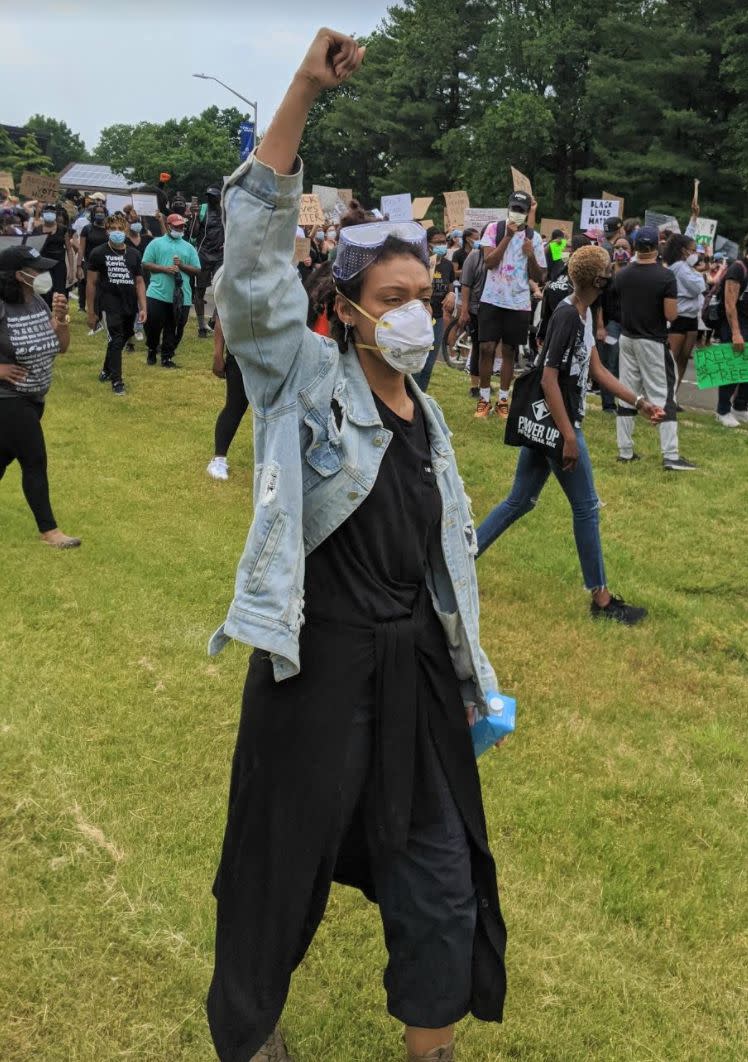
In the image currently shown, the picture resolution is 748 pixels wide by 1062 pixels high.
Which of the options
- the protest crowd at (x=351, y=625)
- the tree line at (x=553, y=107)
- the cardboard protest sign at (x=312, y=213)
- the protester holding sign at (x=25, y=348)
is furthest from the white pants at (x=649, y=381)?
the tree line at (x=553, y=107)

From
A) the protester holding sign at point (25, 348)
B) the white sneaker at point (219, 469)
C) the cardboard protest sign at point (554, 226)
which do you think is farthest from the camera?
the cardboard protest sign at point (554, 226)

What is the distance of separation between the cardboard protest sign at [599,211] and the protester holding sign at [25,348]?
1222 cm

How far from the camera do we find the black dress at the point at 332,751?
2.07m

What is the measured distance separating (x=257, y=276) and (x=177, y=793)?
2.36 m

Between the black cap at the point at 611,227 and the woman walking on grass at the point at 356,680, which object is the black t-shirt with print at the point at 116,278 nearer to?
the black cap at the point at 611,227

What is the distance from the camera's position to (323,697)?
2064 millimetres

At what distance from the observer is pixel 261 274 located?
186cm

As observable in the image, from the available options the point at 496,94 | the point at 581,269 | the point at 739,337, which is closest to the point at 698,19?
the point at 496,94

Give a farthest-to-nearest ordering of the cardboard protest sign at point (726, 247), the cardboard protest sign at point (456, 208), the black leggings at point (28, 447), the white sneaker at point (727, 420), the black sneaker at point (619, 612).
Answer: the cardboard protest sign at point (726, 247) < the cardboard protest sign at point (456, 208) < the white sneaker at point (727, 420) < the black leggings at point (28, 447) < the black sneaker at point (619, 612)

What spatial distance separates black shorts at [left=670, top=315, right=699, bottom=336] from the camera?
420 inches

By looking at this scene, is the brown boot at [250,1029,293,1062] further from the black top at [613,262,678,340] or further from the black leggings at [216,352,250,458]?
the black top at [613,262,678,340]

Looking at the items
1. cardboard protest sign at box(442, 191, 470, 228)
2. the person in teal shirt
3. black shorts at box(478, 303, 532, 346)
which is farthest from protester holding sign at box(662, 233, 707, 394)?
cardboard protest sign at box(442, 191, 470, 228)

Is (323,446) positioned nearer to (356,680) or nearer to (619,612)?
(356,680)

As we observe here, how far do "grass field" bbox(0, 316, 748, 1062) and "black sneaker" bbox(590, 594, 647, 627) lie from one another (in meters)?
0.14
